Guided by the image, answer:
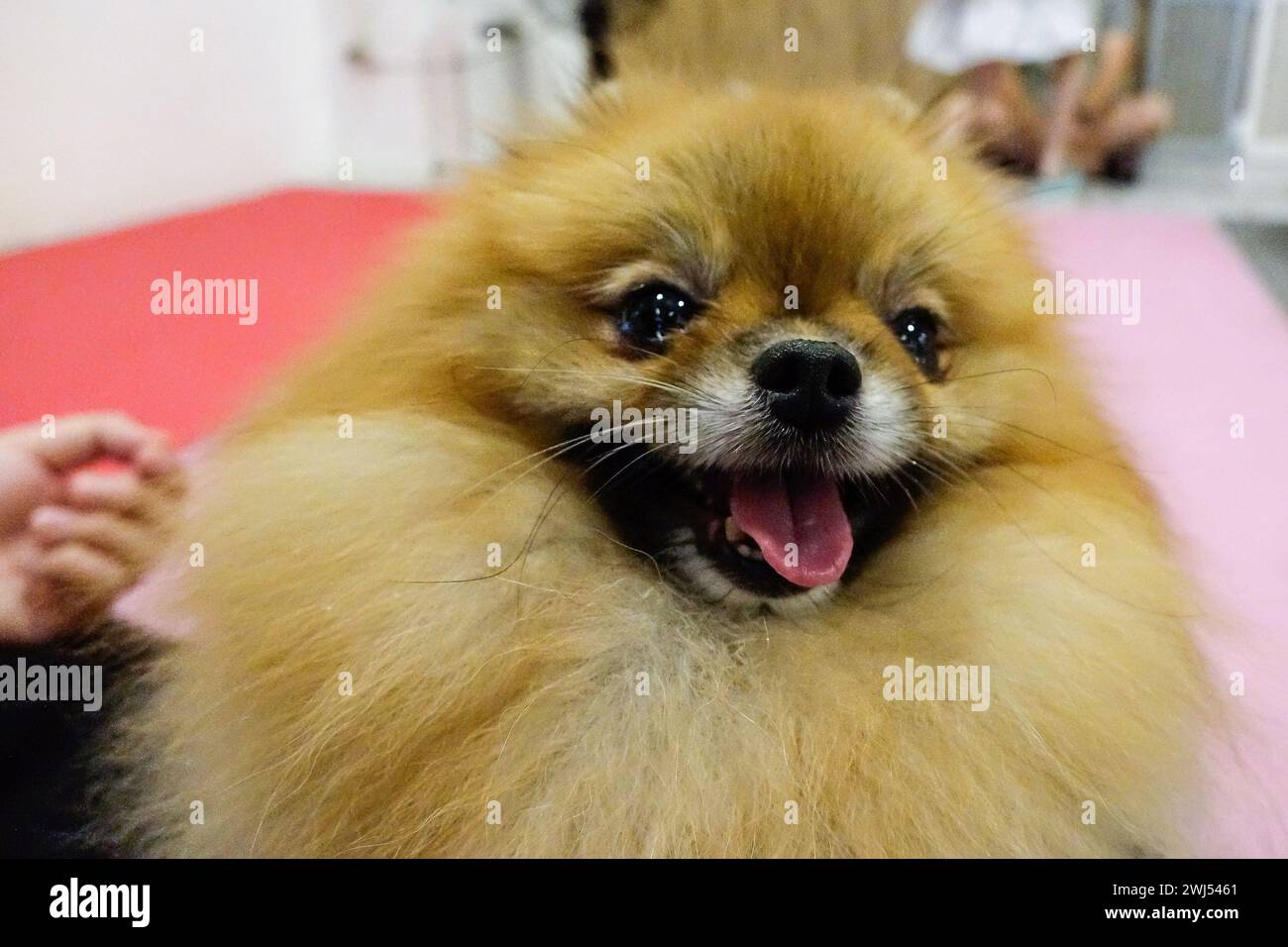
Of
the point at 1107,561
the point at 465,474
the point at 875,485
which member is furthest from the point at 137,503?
the point at 1107,561

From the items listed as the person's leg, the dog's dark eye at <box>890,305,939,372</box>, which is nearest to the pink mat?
the person's leg

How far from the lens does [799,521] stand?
802mm

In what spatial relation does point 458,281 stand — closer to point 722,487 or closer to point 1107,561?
point 722,487

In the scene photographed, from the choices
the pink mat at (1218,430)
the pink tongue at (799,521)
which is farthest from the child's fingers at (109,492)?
the pink mat at (1218,430)

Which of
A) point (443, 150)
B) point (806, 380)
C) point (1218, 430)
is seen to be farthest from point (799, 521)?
point (1218, 430)

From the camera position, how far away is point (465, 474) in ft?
2.61

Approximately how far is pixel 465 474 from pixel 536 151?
0.33 m

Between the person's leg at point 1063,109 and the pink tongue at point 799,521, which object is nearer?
the pink tongue at point 799,521

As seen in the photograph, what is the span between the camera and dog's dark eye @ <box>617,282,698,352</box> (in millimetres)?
809

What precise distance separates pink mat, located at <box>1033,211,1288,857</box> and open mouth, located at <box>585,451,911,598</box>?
37 centimetres

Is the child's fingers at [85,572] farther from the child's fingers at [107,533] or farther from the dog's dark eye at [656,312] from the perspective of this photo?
the dog's dark eye at [656,312]

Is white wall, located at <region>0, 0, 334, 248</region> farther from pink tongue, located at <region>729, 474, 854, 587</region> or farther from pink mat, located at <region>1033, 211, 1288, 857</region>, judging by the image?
pink mat, located at <region>1033, 211, 1288, 857</region>

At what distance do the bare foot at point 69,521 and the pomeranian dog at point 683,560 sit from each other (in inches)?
7.0

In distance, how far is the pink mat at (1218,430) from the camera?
88 cm
